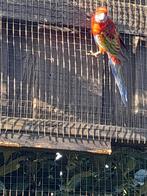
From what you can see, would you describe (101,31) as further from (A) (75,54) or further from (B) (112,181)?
(B) (112,181)

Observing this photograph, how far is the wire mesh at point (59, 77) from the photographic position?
577 cm

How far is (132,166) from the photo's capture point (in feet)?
20.4

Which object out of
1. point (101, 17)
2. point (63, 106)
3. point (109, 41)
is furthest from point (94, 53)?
point (63, 106)

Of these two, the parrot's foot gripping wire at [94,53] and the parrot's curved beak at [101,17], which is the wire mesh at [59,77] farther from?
the parrot's curved beak at [101,17]

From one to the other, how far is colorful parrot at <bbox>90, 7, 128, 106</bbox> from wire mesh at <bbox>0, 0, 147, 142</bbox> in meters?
0.14

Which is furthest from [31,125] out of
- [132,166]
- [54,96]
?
[132,166]

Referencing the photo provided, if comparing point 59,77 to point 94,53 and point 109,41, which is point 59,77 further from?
point 109,41

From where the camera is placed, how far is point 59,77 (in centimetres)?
593

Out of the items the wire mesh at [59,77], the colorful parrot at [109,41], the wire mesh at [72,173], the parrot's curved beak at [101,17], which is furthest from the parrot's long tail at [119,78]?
the wire mesh at [72,173]

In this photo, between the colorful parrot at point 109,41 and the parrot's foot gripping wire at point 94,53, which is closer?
the colorful parrot at point 109,41

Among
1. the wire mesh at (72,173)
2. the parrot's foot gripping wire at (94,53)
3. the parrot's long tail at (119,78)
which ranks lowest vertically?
the wire mesh at (72,173)

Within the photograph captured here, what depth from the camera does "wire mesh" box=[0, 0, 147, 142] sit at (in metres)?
5.77

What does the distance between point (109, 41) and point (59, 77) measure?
56cm

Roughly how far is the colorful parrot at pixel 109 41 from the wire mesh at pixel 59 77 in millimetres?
135
